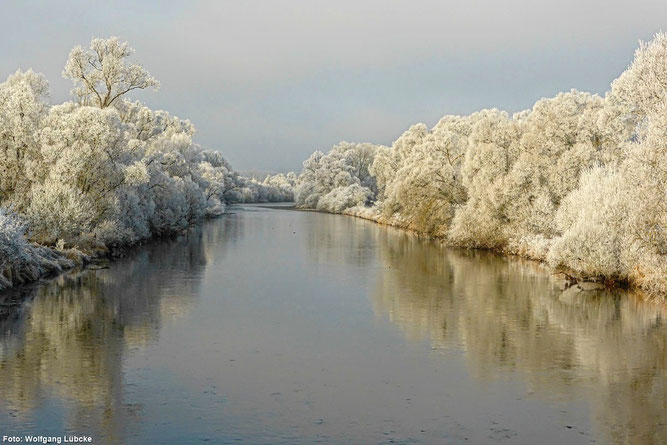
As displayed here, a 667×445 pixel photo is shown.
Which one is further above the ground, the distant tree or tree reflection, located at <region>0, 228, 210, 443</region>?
the distant tree

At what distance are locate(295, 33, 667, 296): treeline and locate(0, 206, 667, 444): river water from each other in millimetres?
2592

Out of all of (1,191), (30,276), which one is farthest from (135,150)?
(30,276)

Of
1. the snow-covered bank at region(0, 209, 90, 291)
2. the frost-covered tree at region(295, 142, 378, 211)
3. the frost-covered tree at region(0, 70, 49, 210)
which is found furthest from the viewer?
the frost-covered tree at region(295, 142, 378, 211)

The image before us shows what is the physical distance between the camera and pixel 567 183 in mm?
46219

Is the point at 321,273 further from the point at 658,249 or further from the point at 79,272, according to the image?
the point at 658,249

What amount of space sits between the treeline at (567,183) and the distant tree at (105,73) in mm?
28689

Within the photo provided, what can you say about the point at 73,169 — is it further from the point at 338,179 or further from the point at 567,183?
the point at 338,179

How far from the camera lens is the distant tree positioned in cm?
5012

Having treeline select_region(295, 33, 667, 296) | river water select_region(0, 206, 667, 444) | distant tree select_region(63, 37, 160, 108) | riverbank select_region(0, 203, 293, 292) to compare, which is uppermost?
distant tree select_region(63, 37, 160, 108)

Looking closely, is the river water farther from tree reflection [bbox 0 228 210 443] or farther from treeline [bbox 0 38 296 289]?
treeline [bbox 0 38 296 289]

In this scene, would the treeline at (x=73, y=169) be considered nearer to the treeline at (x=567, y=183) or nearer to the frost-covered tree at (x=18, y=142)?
the frost-covered tree at (x=18, y=142)

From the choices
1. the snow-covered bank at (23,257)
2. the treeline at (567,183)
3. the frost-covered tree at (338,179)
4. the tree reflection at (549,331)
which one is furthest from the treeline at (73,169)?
the frost-covered tree at (338,179)

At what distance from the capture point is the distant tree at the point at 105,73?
50125 millimetres

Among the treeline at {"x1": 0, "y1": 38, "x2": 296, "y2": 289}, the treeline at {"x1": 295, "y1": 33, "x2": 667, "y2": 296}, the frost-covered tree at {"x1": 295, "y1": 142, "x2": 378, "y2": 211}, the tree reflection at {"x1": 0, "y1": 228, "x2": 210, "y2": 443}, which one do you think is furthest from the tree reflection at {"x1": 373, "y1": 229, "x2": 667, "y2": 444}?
the frost-covered tree at {"x1": 295, "y1": 142, "x2": 378, "y2": 211}
